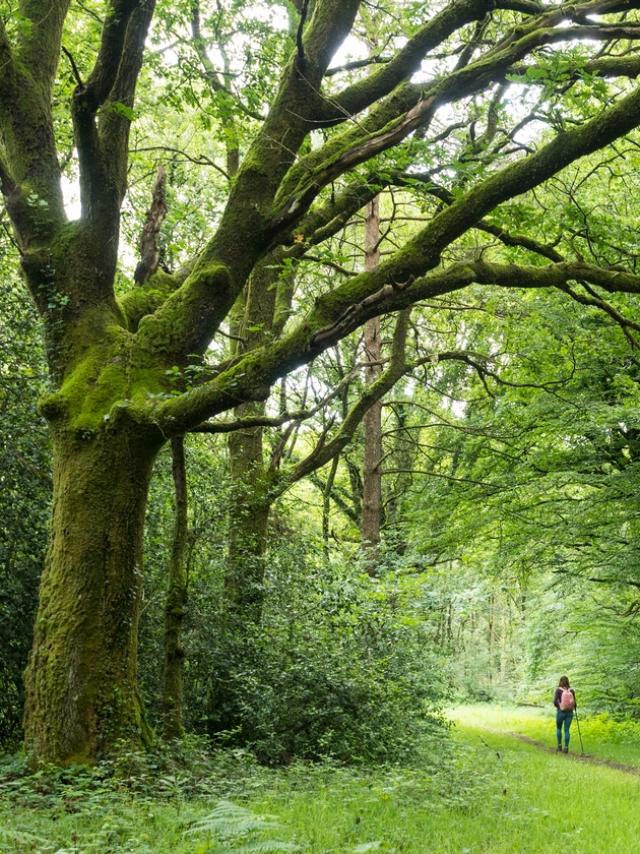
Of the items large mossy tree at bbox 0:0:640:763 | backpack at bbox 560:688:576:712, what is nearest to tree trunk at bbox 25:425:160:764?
large mossy tree at bbox 0:0:640:763

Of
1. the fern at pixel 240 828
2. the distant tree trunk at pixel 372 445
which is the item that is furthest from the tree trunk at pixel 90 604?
the distant tree trunk at pixel 372 445

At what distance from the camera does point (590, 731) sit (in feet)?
65.7

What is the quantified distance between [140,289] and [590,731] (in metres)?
18.2

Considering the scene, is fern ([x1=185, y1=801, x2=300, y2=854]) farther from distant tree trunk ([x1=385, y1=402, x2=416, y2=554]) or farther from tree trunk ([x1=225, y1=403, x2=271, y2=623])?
distant tree trunk ([x1=385, y1=402, x2=416, y2=554])

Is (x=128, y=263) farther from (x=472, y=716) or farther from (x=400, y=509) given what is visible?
(x=472, y=716)

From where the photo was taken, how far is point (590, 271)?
784cm

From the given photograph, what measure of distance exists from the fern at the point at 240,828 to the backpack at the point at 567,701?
13875 mm

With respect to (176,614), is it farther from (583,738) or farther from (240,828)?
(583,738)

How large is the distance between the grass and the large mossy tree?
3.45ft

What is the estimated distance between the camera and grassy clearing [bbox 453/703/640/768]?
1648 cm

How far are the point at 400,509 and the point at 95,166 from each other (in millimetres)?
16971

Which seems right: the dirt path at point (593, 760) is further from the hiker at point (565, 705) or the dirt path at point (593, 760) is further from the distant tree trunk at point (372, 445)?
the distant tree trunk at point (372, 445)

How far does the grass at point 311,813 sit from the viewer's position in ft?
13.9

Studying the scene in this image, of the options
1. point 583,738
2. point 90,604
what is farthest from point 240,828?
point 583,738
